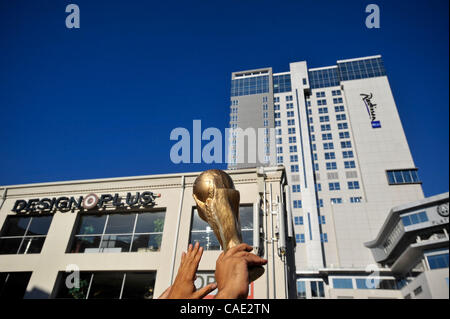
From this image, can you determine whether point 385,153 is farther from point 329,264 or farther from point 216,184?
point 216,184

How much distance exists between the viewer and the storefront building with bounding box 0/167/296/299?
37.8ft

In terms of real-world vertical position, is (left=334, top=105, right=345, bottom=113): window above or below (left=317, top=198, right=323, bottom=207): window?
above

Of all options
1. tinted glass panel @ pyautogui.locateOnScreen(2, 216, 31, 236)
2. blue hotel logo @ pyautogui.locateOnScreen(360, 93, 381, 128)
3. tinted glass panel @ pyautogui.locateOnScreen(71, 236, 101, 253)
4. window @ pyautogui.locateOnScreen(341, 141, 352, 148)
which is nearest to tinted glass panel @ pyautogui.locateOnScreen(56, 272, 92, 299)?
tinted glass panel @ pyautogui.locateOnScreen(71, 236, 101, 253)

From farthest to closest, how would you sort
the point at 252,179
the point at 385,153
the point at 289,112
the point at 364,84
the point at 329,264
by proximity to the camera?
1. the point at 289,112
2. the point at 364,84
3. the point at 385,153
4. the point at 329,264
5. the point at 252,179

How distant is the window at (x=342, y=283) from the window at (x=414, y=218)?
13.9m

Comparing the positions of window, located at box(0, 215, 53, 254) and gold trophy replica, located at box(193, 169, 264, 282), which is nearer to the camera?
gold trophy replica, located at box(193, 169, 264, 282)

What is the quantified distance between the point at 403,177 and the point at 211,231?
48.5m

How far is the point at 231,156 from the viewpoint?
5909 cm

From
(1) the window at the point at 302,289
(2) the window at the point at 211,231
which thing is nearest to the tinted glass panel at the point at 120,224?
(2) the window at the point at 211,231

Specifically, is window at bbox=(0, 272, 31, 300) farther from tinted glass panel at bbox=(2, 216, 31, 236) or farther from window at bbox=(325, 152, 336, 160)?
window at bbox=(325, 152, 336, 160)

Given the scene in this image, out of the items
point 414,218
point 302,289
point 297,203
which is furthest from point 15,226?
point 297,203

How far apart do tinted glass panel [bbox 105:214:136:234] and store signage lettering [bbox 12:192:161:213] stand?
25.8 inches

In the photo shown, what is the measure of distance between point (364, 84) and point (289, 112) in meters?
17.3
